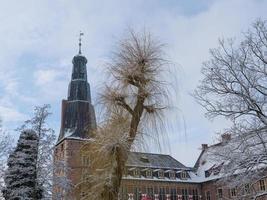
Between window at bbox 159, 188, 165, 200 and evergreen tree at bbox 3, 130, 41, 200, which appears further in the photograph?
window at bbox 159, 188, 165, 200

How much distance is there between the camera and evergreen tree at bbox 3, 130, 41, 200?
17953 mm

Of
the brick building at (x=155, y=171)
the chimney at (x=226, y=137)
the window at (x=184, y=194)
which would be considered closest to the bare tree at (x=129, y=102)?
the chimney at (x=226, y=137)

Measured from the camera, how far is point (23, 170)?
18047 millimetres

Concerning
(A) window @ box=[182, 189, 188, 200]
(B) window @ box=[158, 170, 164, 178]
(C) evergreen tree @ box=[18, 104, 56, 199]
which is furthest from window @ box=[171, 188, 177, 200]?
(C) evergreen tree @ box=[18, 104, 56, 199]

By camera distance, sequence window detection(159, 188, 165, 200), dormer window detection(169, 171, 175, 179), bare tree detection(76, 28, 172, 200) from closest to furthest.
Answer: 1. bare tree detection(76, 28, 172, 200)
2. window detection(159, 188, 165, 200)
3. dormer window detection(169, 171, 175, 179)

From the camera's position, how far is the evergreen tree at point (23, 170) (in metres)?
18.0

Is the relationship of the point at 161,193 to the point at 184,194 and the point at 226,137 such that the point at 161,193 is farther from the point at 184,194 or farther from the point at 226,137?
the point at 226,137

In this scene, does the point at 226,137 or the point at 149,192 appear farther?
the point at 149,192

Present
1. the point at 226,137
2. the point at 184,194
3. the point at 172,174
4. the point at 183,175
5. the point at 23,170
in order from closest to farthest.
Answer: the point at 226,137 → the point at 23,170 → the point at 184,194 → the point at 172,174 → the point at 183,175

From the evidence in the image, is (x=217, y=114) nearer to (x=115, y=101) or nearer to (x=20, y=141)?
(x=115, y=101)

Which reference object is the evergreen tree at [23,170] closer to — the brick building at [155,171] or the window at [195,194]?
the brick building at [155,171]

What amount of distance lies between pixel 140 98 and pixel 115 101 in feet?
2.25

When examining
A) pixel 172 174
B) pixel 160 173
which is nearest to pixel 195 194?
pixel 172 174

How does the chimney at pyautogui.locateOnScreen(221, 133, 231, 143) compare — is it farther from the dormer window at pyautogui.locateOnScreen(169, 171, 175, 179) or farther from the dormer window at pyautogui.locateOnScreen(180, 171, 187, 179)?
the dormer window at pyautogui.locateOnScreen(180, 171, 187, 179)
